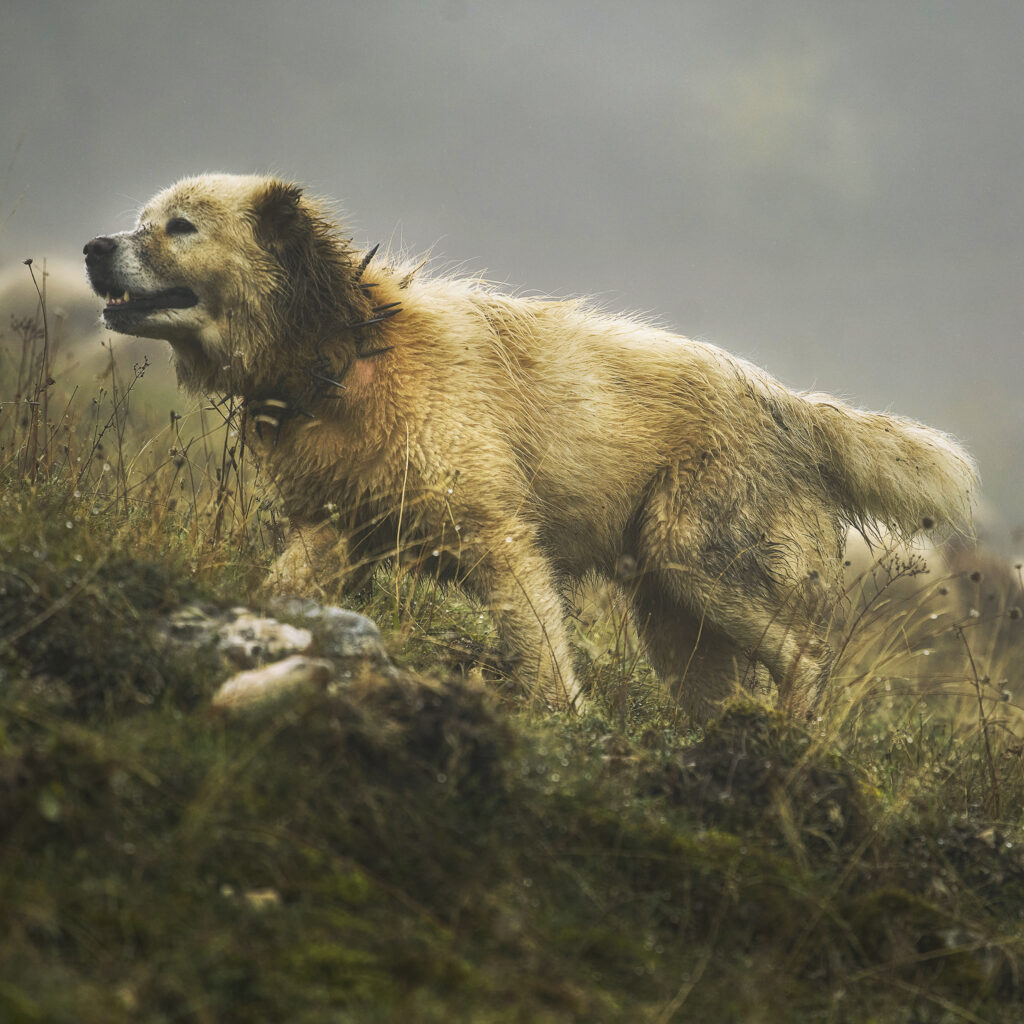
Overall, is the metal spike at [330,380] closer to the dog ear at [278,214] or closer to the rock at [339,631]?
the dog ear at [278,214]

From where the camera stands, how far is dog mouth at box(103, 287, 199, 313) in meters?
4.58

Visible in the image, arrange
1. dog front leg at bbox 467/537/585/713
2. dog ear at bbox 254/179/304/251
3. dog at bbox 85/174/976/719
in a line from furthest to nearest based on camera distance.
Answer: dog ear at bbox 254/179/304/251
dog at bbox 85/174/976/719
dog front leg at bbox 467/537/585/713

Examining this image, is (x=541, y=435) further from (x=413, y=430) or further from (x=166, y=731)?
(x=166, y=731)

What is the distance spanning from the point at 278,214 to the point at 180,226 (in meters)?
0.44

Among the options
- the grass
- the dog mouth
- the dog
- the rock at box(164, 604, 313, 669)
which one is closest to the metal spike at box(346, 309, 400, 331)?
the dog

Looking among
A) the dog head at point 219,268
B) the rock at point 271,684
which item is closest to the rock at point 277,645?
the rock at point 271,684

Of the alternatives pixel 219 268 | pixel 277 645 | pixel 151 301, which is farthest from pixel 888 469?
pixel 151 301

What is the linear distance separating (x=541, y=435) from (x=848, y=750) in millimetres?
2021

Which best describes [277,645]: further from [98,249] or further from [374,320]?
[98,249]

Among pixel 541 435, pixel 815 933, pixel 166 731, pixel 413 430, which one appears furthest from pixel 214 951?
pixel 541 435

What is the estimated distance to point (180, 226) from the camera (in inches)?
182

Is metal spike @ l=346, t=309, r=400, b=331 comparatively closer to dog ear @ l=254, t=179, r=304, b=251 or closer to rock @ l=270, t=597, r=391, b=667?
dog ear @ l=254, t=179, r=304, b=251

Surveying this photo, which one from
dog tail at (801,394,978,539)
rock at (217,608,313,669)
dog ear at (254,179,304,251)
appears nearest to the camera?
rock at (217,608,313,669)

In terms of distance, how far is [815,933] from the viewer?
2775mm
